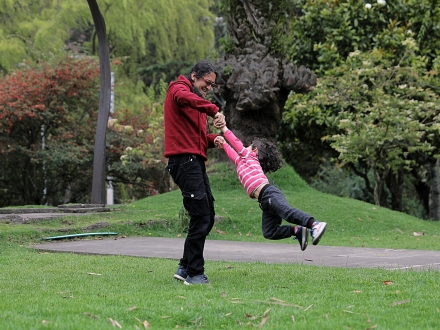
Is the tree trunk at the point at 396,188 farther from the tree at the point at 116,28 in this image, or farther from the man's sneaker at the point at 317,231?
the man's sneaker at the point at 317,231

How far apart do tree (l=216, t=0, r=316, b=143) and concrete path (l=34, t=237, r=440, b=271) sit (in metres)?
5.32

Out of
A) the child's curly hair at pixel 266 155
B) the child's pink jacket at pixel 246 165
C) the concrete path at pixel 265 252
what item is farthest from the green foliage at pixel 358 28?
the child's pink jacket at pixel 246 165

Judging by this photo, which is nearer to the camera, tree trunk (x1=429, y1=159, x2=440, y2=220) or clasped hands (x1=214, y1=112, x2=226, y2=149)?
clasped hands (x1=214, y1=112, x2=226, y2=149)

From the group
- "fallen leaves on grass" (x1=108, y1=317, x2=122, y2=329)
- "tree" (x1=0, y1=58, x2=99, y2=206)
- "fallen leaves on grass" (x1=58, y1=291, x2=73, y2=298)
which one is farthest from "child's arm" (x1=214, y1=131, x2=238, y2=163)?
"tree" (x1=0, y1=58, x2=99, y2=206)

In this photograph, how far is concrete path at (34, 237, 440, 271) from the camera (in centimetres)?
738

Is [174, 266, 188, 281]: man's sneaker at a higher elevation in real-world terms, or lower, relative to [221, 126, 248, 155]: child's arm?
lower

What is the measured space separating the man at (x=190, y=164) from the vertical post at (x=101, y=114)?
25.6ft

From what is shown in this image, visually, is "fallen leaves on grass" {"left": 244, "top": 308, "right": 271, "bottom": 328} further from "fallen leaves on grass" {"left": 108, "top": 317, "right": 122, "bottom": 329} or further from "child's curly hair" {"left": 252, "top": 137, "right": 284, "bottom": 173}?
"child's curly hair" {"left": 252, "top": 137, "right": 284, "bottom": 173}

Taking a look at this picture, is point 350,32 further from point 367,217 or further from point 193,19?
point 193,19

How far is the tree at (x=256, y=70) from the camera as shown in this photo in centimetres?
1473

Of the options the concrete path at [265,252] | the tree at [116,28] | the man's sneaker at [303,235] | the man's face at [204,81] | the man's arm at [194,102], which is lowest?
the concrete path at [265,252]

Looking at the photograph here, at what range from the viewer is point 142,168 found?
69.8 feet

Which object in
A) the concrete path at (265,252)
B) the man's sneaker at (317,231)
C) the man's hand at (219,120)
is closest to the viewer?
the man's sneaker at (317,231)

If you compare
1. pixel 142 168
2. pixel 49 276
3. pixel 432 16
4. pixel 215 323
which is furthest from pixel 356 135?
pixel 215 323
